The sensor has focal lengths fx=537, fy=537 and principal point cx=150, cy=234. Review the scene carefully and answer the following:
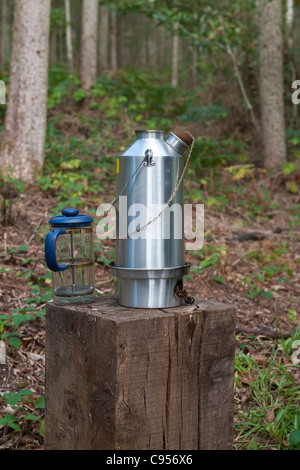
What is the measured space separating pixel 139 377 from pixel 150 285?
1.26 feet

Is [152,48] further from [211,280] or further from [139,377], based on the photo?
[139,377]

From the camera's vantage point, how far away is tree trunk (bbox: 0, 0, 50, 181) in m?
6.84

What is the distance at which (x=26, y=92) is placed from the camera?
690cm

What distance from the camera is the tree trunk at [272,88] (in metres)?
9.00

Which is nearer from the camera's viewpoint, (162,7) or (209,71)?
(162,7)

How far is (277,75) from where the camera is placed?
9078 millimetres

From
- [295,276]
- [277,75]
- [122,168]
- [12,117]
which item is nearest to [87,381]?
[122,168]

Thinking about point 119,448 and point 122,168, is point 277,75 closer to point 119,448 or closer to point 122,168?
point 122,168

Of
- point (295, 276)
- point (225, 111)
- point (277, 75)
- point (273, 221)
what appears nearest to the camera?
point (295, 276)

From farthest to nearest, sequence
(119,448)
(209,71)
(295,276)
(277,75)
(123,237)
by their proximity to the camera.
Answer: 1. (209,71)
2. (277,75)
3. (295,276)
4. (123,237)
5. (119,448)

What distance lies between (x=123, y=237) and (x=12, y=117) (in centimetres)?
512

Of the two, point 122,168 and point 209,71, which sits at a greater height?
point 209,71

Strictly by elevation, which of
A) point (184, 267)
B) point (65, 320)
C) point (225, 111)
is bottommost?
point (65, 320)

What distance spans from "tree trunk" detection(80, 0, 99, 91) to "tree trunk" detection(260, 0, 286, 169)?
3790 mm
